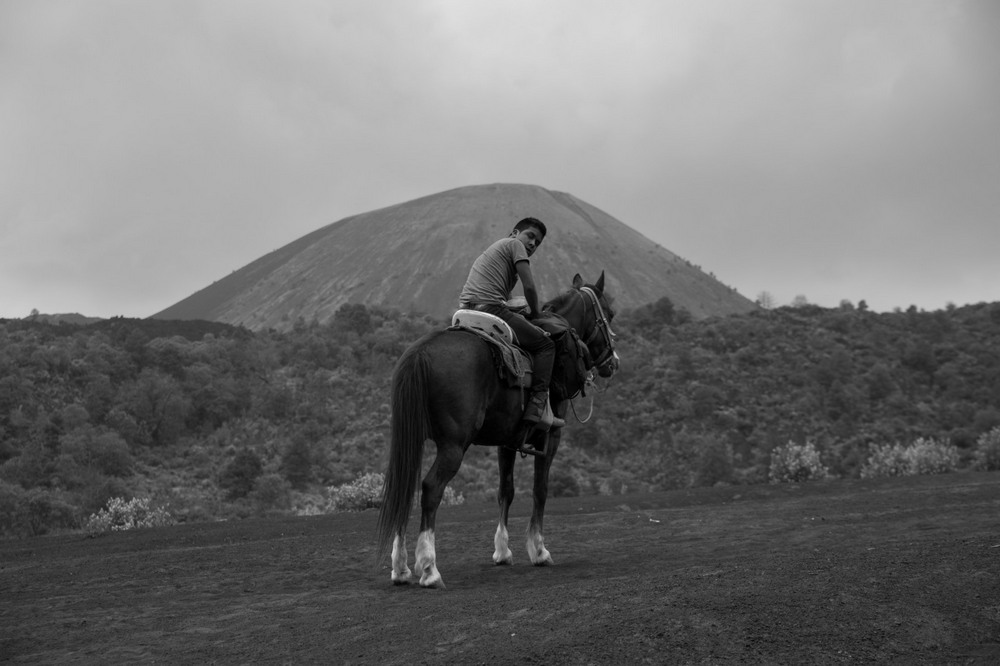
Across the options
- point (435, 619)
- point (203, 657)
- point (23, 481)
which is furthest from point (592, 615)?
point (23, 481)

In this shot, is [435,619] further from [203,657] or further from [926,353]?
[926,353]

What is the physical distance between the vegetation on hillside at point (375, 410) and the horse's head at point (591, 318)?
17496mm

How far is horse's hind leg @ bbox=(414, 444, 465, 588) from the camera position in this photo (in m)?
8.61

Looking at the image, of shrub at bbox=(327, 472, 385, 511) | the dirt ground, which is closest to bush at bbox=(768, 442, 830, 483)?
shrub at bbox=(327, 472, 385, 511)

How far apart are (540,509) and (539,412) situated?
3.89ft

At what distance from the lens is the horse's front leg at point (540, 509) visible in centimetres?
1001

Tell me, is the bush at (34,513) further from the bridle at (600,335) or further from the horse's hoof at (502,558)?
the bridle at (600,335)

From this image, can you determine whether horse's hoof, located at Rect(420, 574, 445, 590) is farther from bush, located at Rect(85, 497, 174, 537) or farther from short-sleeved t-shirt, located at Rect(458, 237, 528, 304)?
bush, located at Rect(85, 497, 174, 537)

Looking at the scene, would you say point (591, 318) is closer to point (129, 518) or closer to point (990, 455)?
point (129, 518)

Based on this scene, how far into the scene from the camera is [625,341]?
56.8 m

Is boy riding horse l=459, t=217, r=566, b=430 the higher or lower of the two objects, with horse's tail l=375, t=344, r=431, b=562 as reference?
higher

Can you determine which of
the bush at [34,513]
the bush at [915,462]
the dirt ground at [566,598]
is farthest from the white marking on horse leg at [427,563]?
the bush at [915,462]

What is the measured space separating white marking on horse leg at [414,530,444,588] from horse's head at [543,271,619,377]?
3435mm

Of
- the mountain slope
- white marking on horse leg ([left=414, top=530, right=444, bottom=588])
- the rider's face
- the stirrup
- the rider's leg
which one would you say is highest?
the mountain slope
